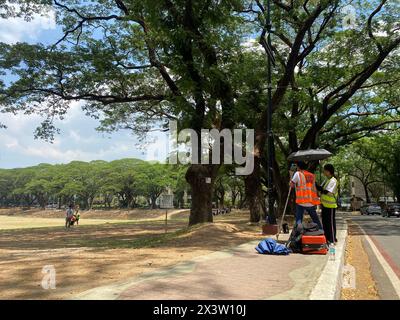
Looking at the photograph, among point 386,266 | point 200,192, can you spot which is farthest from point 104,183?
point 386,266

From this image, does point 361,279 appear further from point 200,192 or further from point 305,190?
point 200,192

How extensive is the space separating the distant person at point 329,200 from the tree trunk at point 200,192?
743cm

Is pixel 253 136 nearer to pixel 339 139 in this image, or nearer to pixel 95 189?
pixel 339 139

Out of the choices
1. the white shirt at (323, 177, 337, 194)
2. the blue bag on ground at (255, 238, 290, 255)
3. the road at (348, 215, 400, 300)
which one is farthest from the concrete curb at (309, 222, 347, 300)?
the white shirt at (323, 177, 337, 194)

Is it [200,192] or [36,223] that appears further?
[36,223]

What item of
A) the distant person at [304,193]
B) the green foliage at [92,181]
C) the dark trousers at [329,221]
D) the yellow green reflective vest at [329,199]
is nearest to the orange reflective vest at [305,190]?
the distant person at [304,193]

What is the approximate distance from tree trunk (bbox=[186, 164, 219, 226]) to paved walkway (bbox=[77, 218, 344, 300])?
8953 mm

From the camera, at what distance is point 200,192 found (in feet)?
58.7

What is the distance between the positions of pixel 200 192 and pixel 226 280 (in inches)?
450

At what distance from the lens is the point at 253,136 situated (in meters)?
19.5

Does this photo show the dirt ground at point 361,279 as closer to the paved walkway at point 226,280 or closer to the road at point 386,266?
the road at point 386,266

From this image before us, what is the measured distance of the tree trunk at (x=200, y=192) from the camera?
58.9ft
